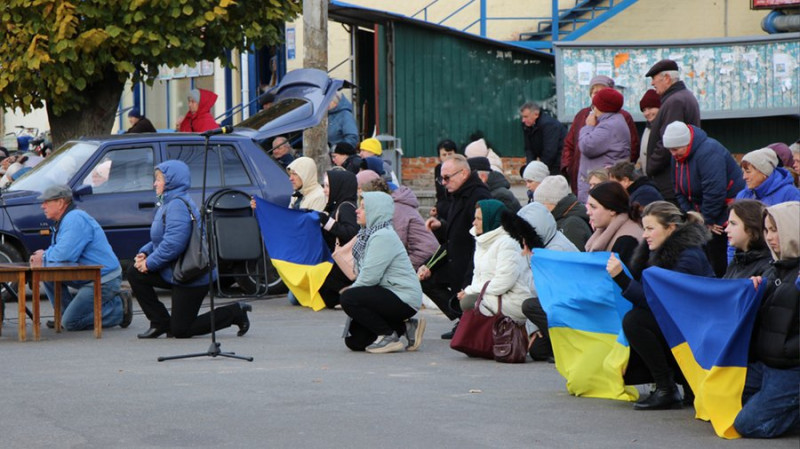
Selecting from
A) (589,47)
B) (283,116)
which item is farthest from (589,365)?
(589,47)

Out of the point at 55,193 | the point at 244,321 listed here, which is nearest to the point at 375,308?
the point at 244,321

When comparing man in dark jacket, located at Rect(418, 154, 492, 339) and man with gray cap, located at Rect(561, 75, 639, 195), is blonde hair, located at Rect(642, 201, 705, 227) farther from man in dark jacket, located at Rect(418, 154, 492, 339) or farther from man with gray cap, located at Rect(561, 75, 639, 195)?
man with gray cap, located at Rect(561, 75, 639, 195)

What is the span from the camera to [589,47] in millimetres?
21344

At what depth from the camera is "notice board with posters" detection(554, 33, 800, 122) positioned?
21156 millimetres

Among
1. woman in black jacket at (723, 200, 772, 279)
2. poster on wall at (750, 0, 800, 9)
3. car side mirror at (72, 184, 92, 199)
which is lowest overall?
woman in black jacket at (723, 200, 772, 279)

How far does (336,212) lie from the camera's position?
1527 centimetres

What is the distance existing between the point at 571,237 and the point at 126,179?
6138 millimetres

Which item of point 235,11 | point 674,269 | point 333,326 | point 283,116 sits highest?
point 235,11

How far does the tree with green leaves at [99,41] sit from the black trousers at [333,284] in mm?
6099

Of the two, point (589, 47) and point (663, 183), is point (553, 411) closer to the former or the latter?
point (663, 183)

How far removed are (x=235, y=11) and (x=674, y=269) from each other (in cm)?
Result: 1322

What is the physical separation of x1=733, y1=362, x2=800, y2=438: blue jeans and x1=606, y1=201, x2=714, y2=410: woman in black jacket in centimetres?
91

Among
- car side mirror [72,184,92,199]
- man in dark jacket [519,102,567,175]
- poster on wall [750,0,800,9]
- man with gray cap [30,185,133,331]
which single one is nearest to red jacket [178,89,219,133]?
car side mirror [72,184,92,199]

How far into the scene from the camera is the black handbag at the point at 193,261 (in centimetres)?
1257
